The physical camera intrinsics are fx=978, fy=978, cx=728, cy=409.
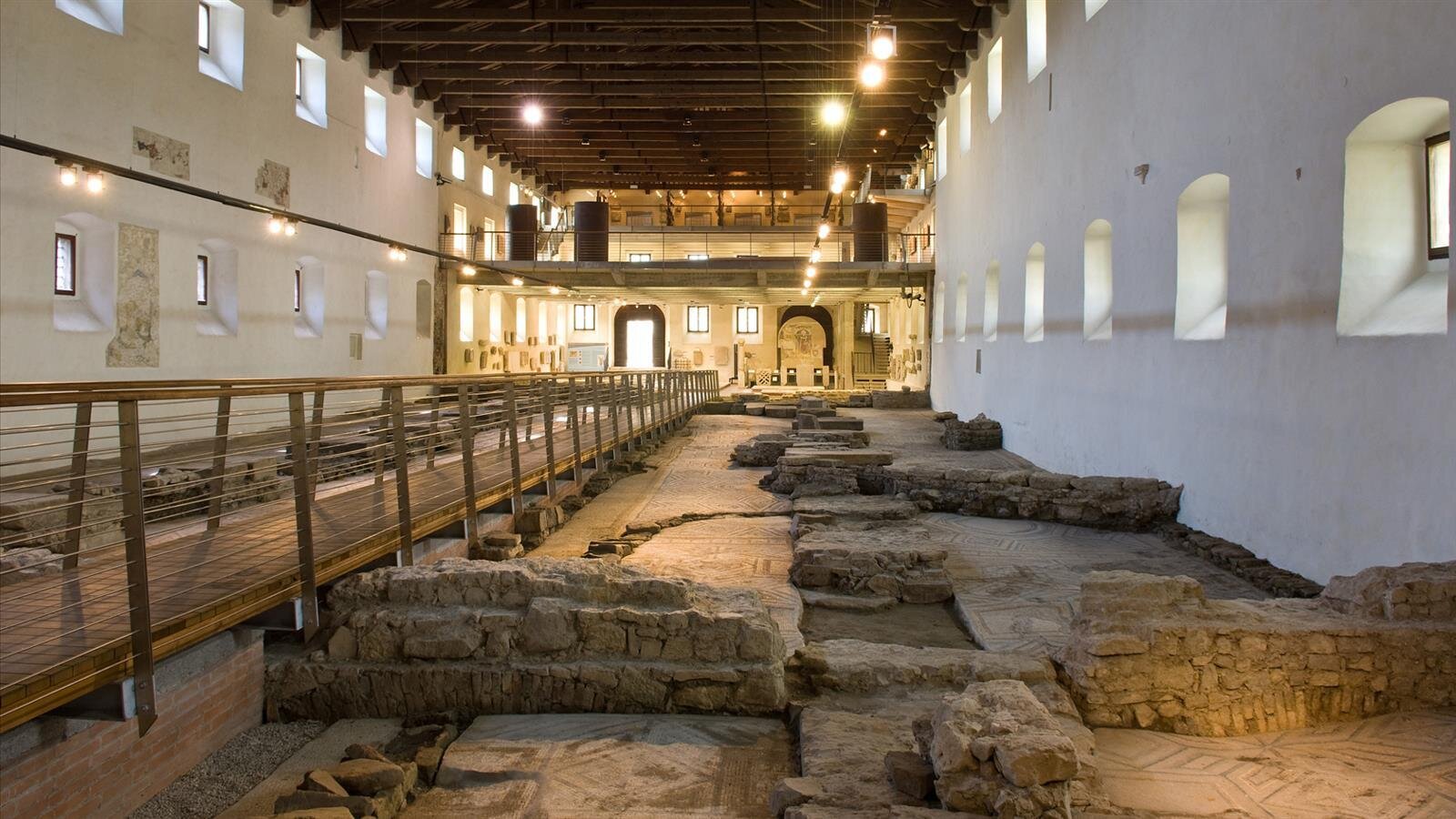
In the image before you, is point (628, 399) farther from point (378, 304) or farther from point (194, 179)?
point (378, 304)

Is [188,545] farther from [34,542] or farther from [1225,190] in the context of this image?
[1225,190]

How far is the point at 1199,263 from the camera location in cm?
962

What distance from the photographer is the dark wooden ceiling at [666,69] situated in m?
18.4

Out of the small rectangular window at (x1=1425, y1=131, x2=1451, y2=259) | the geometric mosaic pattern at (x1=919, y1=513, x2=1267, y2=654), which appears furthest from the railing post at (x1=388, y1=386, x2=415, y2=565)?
the small rectangular window at (x1=1425, y1=131, x2=1451, y2=259)

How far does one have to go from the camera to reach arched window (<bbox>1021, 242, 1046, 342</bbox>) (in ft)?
49.5

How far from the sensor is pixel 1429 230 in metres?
6.81

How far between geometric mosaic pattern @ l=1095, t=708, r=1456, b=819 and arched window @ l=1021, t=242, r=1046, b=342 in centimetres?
1057

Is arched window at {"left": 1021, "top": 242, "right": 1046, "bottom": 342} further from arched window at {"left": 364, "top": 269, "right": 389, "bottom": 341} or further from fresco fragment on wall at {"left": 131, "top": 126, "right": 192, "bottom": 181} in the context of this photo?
arched window at {"left": 364, "top": 269, "right": 389, "bottom": 341}

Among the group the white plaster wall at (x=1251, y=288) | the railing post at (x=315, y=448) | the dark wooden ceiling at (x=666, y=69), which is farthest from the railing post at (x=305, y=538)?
the dark wooden ceiling at (x=666, y=69)

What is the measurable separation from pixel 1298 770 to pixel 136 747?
492 centimetres

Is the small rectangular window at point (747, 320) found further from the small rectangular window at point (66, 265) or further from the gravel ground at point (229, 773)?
the gravel ground at point (229, 773)

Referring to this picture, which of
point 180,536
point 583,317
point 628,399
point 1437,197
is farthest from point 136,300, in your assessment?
point 583,317

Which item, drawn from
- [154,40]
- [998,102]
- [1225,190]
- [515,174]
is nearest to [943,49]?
[998,102]

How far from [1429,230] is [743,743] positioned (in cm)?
604
